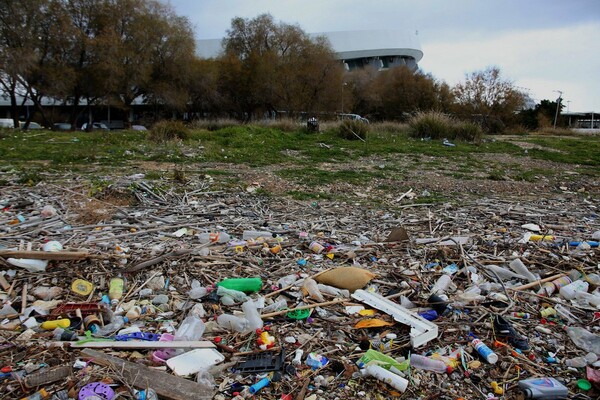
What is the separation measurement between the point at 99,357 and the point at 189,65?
28.1 meters

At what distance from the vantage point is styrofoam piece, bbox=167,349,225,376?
214cm

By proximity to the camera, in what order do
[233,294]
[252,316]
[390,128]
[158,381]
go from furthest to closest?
[390,128], [233,294], [252,316], [158,381]

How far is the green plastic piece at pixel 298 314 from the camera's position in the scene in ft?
8.75

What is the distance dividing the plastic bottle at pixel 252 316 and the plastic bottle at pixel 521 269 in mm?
2088

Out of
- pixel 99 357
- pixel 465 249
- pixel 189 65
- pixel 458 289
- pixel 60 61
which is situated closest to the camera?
pixel 99 357

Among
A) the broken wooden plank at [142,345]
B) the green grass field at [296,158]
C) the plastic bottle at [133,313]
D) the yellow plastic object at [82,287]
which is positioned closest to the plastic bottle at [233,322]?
the broken wooden plank at [142,345]

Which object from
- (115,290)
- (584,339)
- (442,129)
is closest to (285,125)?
(442,129)

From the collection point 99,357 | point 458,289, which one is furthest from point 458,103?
point 99,357

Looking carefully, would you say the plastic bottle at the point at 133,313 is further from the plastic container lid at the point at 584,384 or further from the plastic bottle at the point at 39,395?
the plastic container lid at the point at 584,384

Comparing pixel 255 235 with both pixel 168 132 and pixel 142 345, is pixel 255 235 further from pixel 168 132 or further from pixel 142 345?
pixel 168 132

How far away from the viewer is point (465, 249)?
3.80m

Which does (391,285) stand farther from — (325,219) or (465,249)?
(325,219)

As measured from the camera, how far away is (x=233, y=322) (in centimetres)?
256

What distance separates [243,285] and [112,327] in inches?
34.5
